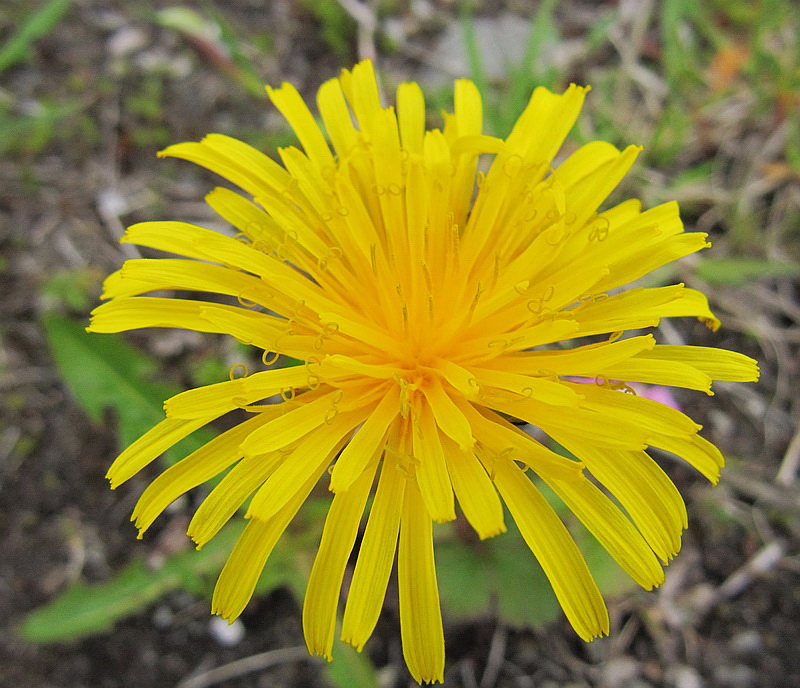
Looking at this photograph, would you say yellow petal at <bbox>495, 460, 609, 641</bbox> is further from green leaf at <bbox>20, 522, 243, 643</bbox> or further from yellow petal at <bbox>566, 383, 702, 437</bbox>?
green leaf at <bbox>20, 522, 243, 643</bbox>

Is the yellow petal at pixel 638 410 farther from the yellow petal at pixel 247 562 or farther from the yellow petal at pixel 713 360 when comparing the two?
the yellow petal at pixel 247 562

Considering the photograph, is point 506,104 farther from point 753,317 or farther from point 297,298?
point 297,298

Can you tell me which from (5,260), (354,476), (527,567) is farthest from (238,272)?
(5,260)

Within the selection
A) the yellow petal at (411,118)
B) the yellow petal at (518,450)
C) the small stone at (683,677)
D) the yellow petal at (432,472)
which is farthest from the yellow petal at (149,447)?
the small stone at (683,677)

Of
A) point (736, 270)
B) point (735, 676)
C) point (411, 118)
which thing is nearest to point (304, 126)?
point (411, 118)

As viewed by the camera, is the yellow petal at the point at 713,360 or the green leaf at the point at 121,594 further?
the green leaf at the point at 121,594

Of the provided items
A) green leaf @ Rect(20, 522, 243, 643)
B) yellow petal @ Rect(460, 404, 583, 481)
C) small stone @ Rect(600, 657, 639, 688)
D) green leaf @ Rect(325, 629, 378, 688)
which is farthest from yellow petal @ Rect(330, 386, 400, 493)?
small stone @ Rect(600, 657, 639, 688)

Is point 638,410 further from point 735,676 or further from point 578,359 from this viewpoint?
point 735,676
